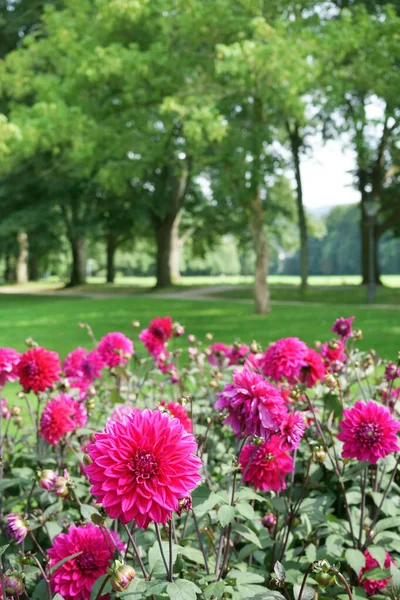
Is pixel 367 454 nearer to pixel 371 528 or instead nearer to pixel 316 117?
pixel 371 528

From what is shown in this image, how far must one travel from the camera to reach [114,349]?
3.49 metres

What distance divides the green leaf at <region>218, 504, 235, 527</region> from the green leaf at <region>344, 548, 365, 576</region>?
605 mm

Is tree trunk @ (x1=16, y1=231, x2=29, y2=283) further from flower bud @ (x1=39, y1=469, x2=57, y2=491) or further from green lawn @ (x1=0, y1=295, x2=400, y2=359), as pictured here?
flower bud @ (x1=39, y1=469, x2=57, y2=491)

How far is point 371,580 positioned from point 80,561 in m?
1.03

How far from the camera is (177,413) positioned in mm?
2219

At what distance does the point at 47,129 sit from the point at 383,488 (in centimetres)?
1445

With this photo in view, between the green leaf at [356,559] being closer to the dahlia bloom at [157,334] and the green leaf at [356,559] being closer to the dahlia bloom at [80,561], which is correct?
the dahlia bloom at [80,561]

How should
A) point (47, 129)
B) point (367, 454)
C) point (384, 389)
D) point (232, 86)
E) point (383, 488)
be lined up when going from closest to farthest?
point (367, 454) → point (383, 488) → point (384, 389) → point (232, 86) → point (47, 129)

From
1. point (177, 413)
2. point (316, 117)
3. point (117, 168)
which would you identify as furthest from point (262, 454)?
point (316, 117)

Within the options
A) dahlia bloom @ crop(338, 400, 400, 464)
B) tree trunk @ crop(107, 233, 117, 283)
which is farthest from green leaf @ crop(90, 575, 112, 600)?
tree trunk @ crop(107, 233, 117, 283)

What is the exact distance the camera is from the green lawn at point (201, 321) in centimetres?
1139

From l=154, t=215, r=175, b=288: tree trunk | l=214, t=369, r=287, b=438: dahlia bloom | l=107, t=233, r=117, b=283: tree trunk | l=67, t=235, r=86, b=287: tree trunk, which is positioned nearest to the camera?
l=214, t=369, r=287, b=438: dahlia bloom

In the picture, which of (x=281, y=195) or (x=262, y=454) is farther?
→ (x=281, y=195)

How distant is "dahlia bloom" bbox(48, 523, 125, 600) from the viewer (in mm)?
1624
